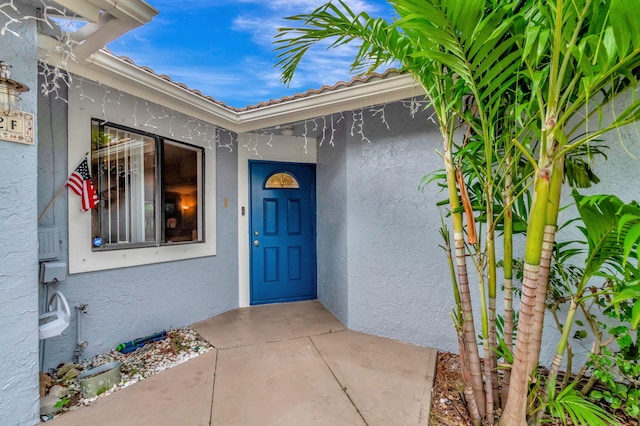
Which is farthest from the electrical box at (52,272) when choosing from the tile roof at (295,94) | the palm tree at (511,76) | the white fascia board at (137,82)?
the palm tree at (511,76)

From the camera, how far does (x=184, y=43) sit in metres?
3.77

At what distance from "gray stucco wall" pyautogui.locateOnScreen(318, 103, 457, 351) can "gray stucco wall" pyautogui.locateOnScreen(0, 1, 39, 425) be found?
2.69m

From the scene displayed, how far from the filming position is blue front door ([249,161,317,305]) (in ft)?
A: 14.0

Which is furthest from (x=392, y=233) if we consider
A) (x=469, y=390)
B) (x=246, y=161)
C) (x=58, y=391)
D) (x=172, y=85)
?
(x=58, y=391)

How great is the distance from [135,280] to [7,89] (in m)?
1.93

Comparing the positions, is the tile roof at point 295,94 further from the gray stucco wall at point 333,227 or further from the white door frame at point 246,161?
the white door frame at point 246,161

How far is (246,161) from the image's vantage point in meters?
4.18

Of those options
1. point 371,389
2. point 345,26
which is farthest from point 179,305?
point 345,26

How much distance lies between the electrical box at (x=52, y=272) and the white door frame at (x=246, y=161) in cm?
206

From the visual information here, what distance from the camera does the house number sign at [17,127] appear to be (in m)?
1.74

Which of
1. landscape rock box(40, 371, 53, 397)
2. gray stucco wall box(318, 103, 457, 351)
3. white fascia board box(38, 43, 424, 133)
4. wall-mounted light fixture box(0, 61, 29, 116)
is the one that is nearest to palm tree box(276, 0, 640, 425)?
white fascia board box(38, 43, 424, 133)

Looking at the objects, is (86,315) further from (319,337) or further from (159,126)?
(319,337)

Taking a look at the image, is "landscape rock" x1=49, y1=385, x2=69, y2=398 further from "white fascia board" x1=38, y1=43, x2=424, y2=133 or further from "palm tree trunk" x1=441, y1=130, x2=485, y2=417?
"palm tree trunk" x1=441, y1=130, x2=485, y2=417

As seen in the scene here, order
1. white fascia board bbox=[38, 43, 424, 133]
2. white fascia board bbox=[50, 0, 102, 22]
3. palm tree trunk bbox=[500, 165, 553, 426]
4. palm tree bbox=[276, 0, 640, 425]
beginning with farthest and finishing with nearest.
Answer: white fascia board bbox=[38, 43, 424, 133] → white fascia board bbox=[50, 0, 102, 22] → palm tree trunk bbox=[500, 165, 553, 426] → palm tree bbox=[276, 0, 640, 425]
